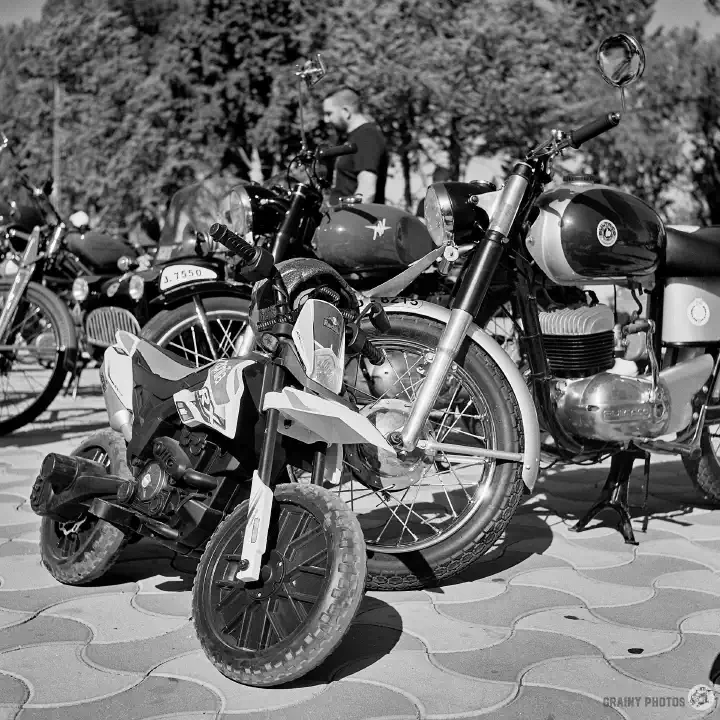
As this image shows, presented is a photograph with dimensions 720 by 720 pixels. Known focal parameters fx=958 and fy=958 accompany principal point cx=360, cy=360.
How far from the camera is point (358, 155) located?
5426 mm

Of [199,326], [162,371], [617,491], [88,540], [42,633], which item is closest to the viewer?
[42,633]

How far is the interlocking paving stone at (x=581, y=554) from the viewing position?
320cm

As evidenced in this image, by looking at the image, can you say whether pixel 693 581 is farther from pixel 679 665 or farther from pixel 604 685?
pixel 604 685

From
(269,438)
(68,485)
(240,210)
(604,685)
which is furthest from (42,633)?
(240,210)

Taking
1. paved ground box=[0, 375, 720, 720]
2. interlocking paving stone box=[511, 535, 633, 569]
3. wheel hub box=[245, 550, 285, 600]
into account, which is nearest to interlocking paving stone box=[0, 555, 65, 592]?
paved ground box=[0, 375, 720, 720]

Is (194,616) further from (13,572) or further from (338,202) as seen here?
(338,202)

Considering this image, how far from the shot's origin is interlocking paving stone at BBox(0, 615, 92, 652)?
8.16 ft

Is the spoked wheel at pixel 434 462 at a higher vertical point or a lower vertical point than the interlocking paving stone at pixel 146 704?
higher

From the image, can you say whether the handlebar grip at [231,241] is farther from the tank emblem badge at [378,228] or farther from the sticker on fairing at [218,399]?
the tank emblem badge at [378,228]

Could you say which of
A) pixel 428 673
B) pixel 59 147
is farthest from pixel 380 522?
pixel 59 147

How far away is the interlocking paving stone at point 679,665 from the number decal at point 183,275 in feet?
8.72

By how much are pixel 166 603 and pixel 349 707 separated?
0.88m

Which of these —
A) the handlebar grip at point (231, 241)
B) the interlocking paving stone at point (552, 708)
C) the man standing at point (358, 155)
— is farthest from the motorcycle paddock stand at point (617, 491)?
the man standing at point (358, 155)

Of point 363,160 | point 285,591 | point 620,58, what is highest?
point 620,58
